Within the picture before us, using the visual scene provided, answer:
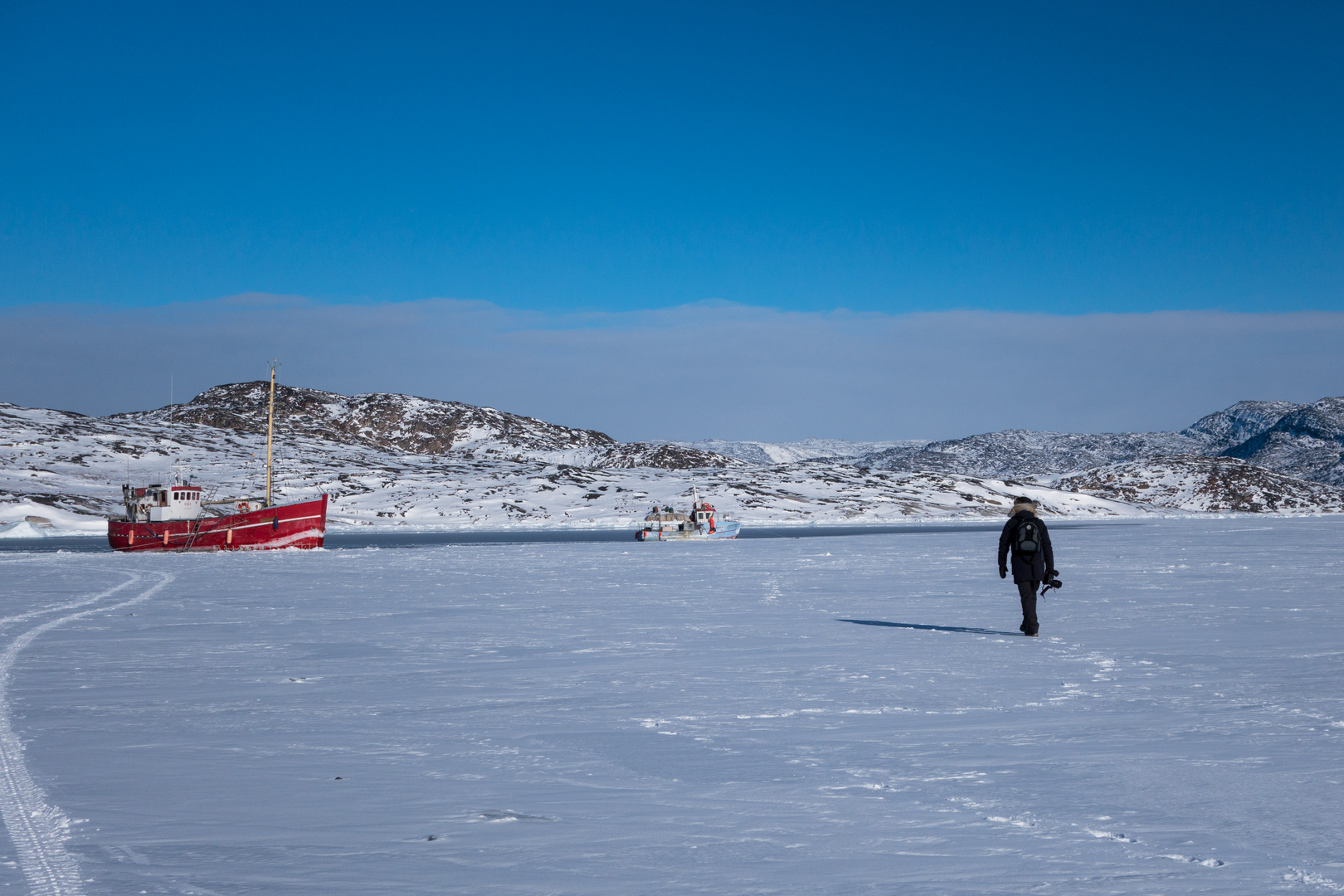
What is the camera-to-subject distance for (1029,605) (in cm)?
1538

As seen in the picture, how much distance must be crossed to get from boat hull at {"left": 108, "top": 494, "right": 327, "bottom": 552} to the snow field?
106ft

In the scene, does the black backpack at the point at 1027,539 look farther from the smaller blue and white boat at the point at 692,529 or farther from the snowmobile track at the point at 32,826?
the smaller blue and white boat at the point at 692,529

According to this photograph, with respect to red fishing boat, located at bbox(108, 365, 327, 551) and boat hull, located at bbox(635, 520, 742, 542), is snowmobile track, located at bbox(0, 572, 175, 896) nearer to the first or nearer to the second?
red fishing boat, located at bbox(108, 365, 327, 551)

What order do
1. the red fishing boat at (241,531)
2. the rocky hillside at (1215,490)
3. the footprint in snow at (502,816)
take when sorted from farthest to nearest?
the rocky hillside at (1215,490) < the red fishing boat at (241,531) < the footprint in snow at (502,816)

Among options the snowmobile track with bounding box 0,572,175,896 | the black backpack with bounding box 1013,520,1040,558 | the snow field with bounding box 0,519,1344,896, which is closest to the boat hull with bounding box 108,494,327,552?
the snow field with bounding box 0,519,1344,896

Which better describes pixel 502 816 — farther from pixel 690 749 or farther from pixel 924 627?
pixel 924 627

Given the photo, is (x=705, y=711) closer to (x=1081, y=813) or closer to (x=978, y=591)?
(x=1081, y=813)

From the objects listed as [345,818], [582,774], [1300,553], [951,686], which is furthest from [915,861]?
[1300,553]

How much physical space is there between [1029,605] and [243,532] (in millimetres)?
44337

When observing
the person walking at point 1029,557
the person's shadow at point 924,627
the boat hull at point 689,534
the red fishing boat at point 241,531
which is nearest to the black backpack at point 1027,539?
the person walking at point 1029,557

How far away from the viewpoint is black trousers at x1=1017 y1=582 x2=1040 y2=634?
15.3m

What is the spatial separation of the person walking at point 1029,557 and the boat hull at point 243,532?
41.6m

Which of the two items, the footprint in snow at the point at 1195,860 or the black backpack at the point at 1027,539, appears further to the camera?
the black backpack at the point at 1027,539

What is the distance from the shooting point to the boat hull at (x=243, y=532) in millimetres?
51000
